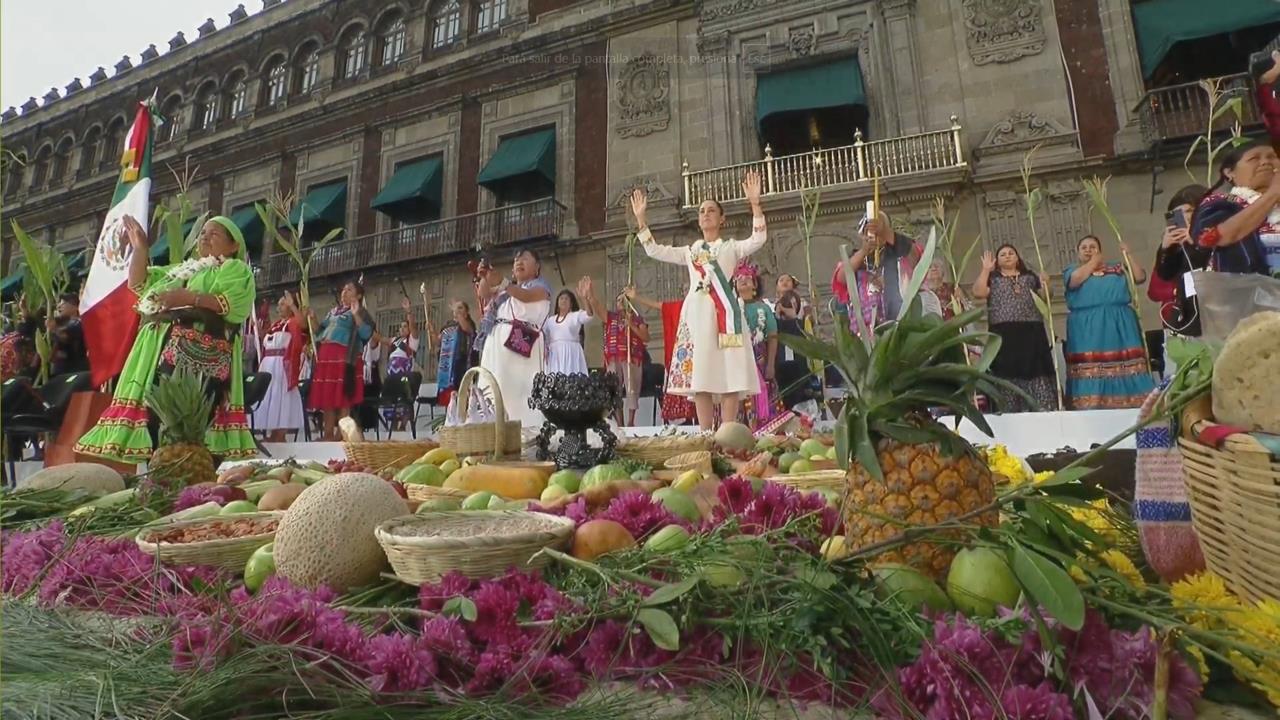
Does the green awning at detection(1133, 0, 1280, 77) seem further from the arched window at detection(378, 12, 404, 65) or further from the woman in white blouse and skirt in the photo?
the arched window at detection(378, 12, 404, 65)

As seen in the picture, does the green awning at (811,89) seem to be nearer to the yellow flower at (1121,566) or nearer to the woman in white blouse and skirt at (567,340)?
the woman in white blouse and skirt at (567,340)

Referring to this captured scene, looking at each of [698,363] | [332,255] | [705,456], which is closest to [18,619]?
[705,456]

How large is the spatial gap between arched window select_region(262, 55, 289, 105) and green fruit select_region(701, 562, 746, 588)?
70.0ft

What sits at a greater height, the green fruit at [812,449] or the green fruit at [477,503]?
the green fruit at [812,449]

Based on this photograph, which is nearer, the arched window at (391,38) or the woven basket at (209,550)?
the woven basket at (209,550)

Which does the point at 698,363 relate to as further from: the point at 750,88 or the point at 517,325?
the point at 750,88

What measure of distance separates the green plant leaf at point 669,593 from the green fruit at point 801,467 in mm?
1322

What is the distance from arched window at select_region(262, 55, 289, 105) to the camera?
17.7 m

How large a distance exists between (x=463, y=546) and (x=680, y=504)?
59cm

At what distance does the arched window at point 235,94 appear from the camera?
18388 mm

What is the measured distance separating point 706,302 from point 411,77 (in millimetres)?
13979

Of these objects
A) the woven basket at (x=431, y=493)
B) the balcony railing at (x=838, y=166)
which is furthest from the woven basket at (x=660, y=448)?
the balcony railing at (x=838, y=166)

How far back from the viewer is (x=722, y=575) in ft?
3.43

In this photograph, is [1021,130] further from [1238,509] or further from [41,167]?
[41,167]
